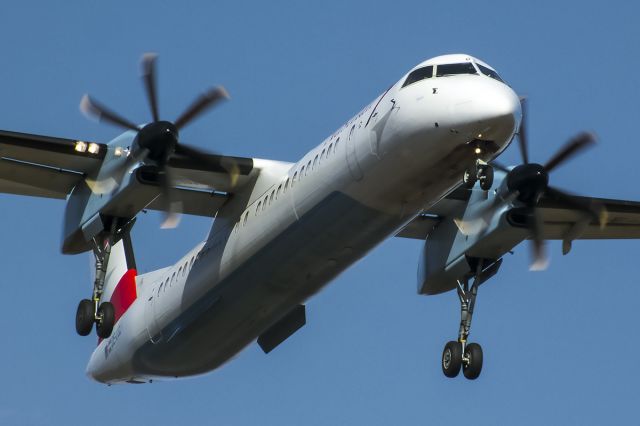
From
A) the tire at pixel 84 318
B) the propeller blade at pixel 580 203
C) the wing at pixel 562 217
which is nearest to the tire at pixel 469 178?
the propeller blade at pixel 580 203

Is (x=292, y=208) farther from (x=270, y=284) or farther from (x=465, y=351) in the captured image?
(x=465, y=351)

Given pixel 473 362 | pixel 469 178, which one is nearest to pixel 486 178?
pixel 469 178

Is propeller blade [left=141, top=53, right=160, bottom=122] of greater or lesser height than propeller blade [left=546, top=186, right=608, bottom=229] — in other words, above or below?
above

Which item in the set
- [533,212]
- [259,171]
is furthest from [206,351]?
[533,212]

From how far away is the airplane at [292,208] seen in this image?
64.4 feet

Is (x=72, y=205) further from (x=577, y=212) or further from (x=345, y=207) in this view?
(x=577, y=212)

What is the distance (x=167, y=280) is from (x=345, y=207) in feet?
17.4

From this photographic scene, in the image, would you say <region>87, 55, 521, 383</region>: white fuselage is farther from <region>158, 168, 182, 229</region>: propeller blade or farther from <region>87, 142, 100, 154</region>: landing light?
<region>87, 142, 100, 154</region>: landing light

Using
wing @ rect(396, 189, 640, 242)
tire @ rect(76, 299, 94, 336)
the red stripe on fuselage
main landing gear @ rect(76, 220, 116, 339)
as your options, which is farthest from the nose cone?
the red stripe on fuselage

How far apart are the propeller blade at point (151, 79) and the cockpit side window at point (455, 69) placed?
18.9ft

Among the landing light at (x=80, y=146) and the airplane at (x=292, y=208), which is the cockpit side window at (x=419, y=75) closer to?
the airplane at (x=292, y=208)

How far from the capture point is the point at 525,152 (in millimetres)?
22688

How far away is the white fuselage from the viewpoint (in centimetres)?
1922

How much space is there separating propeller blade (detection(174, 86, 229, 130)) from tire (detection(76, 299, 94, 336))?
3.89m
